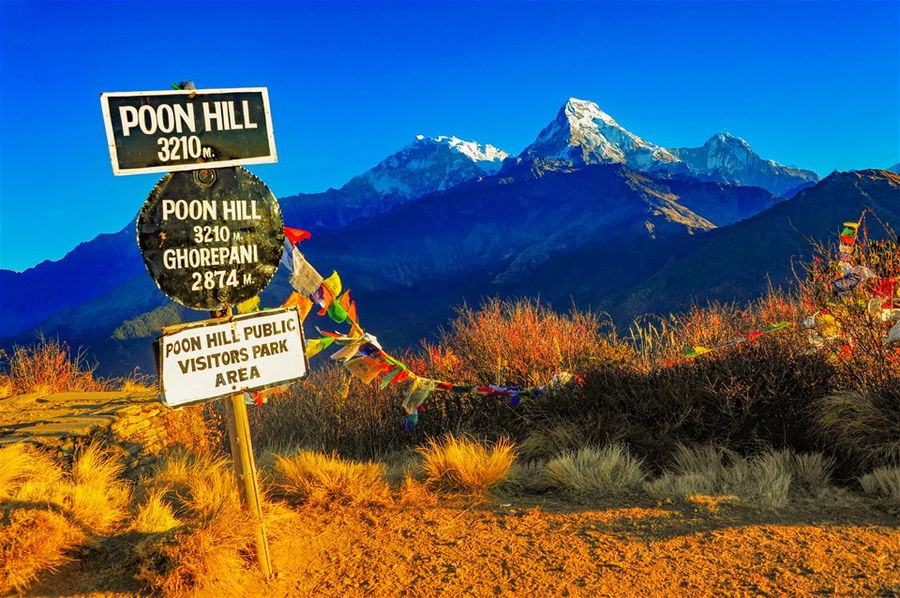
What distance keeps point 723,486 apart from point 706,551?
112cm

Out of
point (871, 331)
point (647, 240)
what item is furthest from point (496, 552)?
point (647, 240)

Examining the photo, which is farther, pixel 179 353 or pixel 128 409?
pixel 128 409

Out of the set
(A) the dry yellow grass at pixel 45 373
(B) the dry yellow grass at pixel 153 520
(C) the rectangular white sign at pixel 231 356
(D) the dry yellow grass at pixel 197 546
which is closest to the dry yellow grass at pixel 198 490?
(D) the dry yellow grass at pixel 197 546

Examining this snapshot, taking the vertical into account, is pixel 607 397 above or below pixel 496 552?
above

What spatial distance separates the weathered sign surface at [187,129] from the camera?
10.5 ft

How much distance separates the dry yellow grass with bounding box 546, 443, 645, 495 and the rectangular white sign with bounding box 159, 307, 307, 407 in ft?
7.86

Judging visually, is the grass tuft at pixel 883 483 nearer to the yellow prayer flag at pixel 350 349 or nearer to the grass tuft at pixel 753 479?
the grass tuft at pixel 753 479

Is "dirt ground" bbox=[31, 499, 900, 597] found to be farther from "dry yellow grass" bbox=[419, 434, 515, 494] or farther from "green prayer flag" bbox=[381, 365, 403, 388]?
"green prayer flag" bbox=[381, 365, 403, 388]

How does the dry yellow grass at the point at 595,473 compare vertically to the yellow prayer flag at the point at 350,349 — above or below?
below

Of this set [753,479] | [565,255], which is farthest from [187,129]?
[565,255]

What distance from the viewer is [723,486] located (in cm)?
470

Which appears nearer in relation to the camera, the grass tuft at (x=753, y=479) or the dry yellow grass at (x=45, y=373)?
the grass tuft at (x=753, y=479)

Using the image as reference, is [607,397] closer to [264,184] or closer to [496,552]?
[496,552]

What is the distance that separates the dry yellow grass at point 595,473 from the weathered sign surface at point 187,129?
10.5 feet
